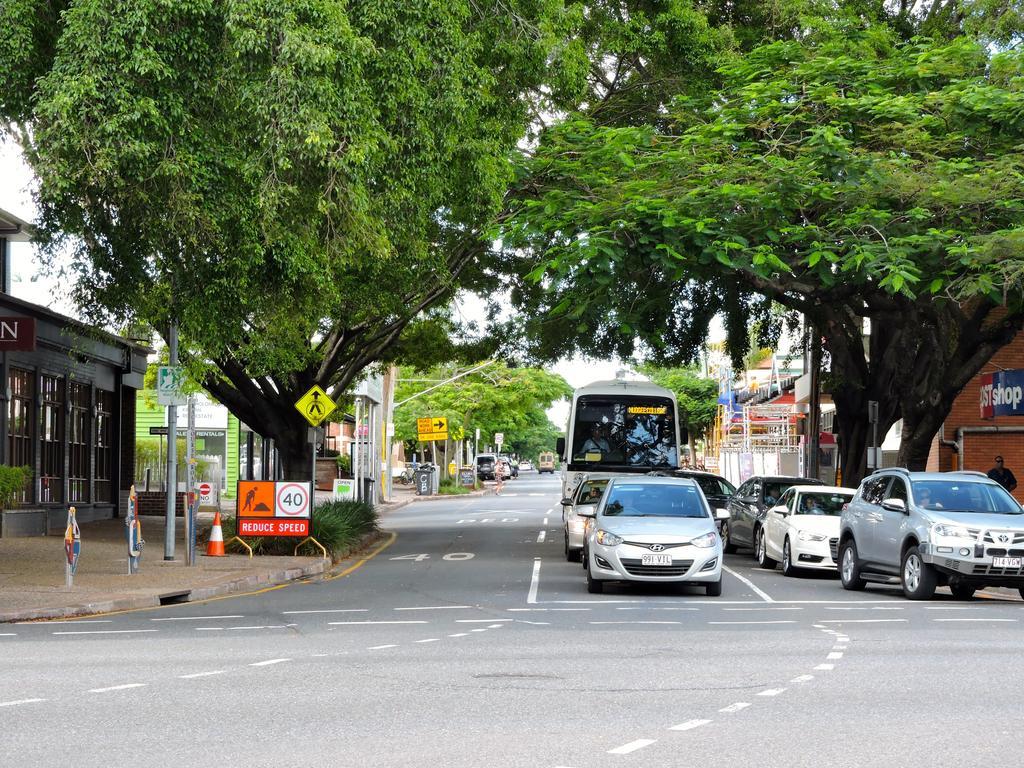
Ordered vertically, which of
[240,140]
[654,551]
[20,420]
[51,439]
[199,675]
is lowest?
[199,675]

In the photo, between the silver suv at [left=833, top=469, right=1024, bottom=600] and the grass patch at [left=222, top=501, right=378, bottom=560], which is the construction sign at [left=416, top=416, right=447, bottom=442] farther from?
the silver suv at [left=833, top=469, right=1024, bottom=600]

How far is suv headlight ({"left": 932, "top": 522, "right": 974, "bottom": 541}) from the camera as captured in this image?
17.4 metres

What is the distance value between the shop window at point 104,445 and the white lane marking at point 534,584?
48.9ft

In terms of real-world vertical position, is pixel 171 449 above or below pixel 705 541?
above

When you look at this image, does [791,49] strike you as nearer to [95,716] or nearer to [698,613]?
[698,613]

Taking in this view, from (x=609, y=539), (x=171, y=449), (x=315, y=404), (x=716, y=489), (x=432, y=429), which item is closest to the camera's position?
(x=609, y=539)

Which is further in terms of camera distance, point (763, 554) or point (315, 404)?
point (315, 404)

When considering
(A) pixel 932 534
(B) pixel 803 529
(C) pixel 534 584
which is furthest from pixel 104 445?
(A) pixel 932 534

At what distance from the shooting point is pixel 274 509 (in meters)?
24.3

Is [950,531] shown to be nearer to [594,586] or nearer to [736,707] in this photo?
[594,586]

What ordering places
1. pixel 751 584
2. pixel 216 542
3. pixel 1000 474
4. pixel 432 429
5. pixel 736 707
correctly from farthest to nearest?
pixel 432 429 → pixel 1000 474 → pixel 216 542 → pixel 751 584 → pixel 736 707

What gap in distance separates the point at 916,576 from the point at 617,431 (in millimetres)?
13509

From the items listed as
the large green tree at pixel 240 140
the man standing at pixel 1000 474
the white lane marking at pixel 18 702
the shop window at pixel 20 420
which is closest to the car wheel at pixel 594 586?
the large green tree at pixel 240 140

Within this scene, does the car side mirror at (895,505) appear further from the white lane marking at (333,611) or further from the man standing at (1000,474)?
the man standing at (1000,474)
